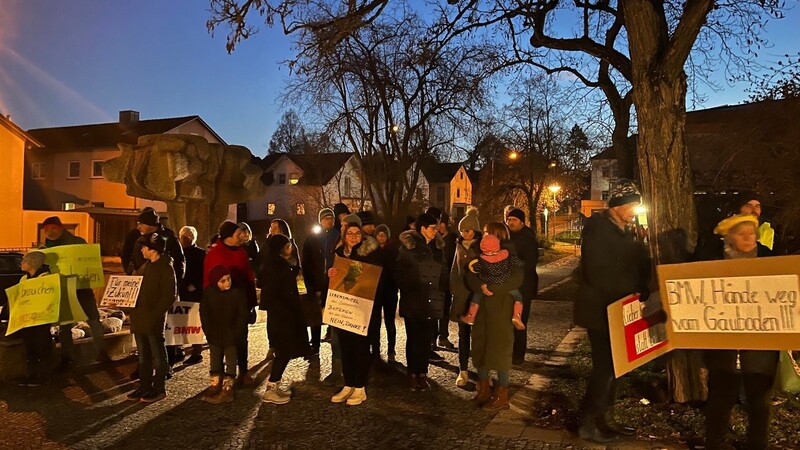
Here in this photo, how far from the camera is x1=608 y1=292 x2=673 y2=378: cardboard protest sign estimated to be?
5117 mm

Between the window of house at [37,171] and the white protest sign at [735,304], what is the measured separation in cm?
4830

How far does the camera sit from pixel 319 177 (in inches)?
2014

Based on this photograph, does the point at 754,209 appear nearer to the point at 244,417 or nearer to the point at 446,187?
the point at 244,417

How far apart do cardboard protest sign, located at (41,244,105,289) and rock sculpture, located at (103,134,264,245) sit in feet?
8.30

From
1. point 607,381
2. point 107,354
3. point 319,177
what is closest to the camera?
point 607,381

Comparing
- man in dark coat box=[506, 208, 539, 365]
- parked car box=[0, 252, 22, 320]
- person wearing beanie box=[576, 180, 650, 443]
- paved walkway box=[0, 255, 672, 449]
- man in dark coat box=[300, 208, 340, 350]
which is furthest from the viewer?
parked car box=[0, 252, 22, 320]

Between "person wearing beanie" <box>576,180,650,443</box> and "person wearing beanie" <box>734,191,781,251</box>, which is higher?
"person wearing beanie" <box>734,191,781,251</box>

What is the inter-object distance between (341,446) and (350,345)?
1275 mm

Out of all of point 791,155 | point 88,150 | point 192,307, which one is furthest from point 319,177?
point 192,307

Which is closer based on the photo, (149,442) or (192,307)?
(149,442)

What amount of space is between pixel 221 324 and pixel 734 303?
4.63m

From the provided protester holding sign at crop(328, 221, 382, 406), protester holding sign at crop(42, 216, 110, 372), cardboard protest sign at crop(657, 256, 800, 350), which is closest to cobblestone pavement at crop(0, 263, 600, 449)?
protester holding sign at crop(328, 221, 382, 406)

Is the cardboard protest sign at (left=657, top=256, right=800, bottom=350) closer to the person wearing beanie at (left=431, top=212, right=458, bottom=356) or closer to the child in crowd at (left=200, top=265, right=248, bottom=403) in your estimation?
the child in crowd at (left=200, top=265, right=248, bottom=403)

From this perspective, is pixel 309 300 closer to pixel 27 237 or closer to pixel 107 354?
pixel 107 354
